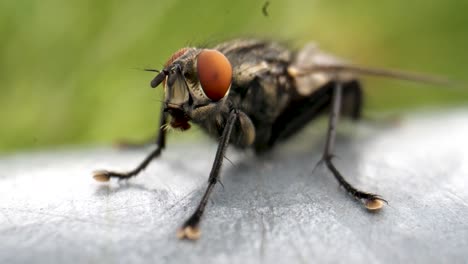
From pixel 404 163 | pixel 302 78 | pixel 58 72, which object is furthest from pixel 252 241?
pixel 58 72

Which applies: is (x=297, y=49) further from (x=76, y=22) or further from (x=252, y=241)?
(x=252, y=241)

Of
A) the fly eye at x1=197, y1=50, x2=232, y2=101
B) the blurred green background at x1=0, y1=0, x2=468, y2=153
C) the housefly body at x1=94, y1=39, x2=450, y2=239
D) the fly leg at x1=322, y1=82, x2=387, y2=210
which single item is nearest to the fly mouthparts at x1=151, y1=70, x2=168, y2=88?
the housefly body at x1=94, y1=39, x2=450, y2=239

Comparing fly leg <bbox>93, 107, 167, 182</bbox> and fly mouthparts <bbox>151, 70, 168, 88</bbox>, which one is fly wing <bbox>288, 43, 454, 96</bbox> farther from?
fly mouthparts <bbox>151, 70, 168, 88</bbox>

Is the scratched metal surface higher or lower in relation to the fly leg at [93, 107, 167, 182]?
higher

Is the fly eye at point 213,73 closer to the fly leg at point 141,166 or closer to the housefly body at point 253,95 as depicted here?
the housefly body at point 253,95

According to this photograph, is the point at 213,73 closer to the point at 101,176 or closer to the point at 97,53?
the point at 101,176

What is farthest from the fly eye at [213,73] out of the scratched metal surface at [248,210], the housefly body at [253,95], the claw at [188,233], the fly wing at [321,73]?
the claw at [188,233]
